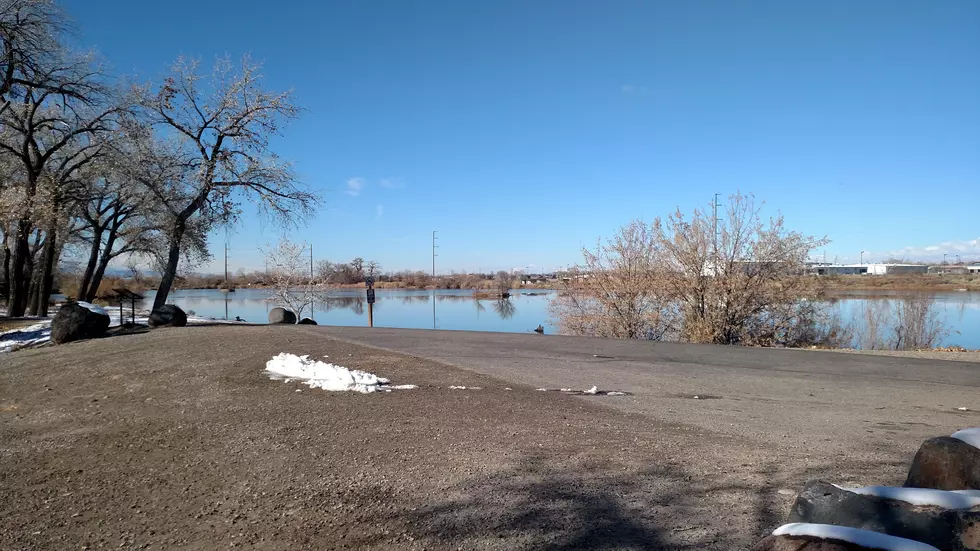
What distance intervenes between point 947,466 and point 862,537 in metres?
1.52

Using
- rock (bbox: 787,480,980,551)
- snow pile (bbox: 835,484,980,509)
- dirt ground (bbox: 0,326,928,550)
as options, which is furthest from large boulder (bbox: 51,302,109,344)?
snow pile (bbox: 835,484,980,509)

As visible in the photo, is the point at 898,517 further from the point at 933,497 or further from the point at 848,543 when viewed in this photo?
the point at 848,543

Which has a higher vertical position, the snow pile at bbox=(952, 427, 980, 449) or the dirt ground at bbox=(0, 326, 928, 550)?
the snow pile at bbox=(952, 427, 980, 449)

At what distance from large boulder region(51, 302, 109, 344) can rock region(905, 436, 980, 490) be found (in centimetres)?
1619

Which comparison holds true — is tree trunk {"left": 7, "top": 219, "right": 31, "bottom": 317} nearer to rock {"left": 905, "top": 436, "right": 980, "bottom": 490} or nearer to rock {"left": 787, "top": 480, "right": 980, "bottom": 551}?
rock {"left": 787, "top": 480, "right": 980, "bottom": 551}

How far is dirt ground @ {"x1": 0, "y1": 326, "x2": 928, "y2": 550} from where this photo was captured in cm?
374

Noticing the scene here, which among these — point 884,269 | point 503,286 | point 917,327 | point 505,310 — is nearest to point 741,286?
point 917,327

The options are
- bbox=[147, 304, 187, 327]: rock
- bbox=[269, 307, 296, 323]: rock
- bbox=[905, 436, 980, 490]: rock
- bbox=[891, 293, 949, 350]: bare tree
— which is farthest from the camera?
bbox=[891, 293, 949, 350]: bare tree

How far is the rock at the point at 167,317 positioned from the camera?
54.8 feet

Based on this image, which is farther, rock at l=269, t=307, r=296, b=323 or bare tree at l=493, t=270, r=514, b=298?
bare tree at l=493, t=270, r=514, b=298

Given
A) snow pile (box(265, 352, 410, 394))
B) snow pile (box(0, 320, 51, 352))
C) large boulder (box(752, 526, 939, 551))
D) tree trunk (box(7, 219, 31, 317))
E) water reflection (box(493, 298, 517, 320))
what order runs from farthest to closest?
water reflection (box(493, 298, 517, 320))
tree trunk (box(7, 219, 31, 317))
snow pile (box(0, 320, 51, 352))
snow pile (box(265, 352, 410, 394))
large boulder (box(752, 526, 939, 551))

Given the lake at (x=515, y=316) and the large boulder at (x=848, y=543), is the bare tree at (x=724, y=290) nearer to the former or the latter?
the lake at (x=515, y=316)

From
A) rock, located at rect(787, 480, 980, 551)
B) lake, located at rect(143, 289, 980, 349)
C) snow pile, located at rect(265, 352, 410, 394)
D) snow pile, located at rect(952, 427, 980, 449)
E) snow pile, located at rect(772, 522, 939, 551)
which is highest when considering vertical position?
snow pile, located at rect(952, 427, 980, 449)

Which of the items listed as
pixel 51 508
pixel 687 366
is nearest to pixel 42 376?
pixel 51 508
